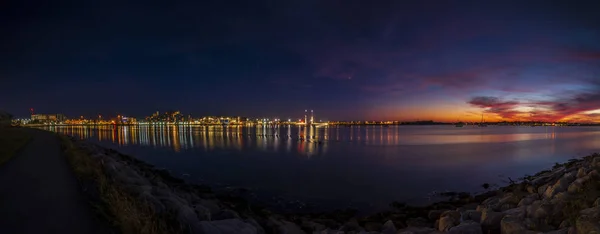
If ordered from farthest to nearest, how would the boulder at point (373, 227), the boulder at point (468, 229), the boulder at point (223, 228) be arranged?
the boulder at point (373, 227) < the boulder at point (468, 229) < the boulder at point (223, 228)

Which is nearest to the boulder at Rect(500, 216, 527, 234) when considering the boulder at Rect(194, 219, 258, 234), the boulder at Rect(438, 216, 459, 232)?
the boulder at Rect(438, 216, 459, 232)

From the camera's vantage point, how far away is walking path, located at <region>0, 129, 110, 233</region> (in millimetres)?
5484

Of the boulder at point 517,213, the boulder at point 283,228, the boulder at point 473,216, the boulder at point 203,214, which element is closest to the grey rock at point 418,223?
the boulder at point 473,216

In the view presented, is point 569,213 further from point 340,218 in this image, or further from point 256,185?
point 256,185

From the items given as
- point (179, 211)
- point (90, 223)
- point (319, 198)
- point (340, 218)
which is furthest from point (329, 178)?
point (90, 223)

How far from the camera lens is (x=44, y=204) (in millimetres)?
6812

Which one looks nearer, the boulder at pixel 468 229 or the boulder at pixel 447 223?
the boulder at pixel 468 229

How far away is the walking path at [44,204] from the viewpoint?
5484 mm

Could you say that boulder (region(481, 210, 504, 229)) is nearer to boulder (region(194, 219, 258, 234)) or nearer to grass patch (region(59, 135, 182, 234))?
boulder (region(194, 219, 258, 234))

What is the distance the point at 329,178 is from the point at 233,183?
6.84m

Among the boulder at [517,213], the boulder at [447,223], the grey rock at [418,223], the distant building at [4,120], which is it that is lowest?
the grey rock at [418,223]

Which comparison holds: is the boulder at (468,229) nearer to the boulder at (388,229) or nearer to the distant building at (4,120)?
the boulder at (388,229)

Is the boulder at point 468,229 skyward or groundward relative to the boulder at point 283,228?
skyward

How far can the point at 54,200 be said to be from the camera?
281 inches
